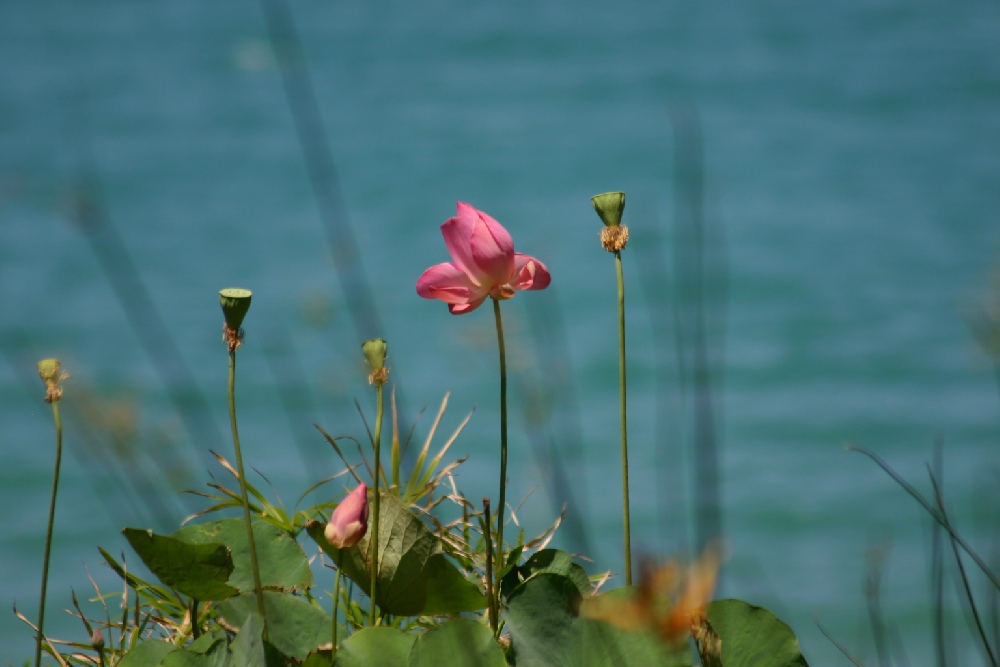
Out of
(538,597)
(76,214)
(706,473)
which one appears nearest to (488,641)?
(538,597)

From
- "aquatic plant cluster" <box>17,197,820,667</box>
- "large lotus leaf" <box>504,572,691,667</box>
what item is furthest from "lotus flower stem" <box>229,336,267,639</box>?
"large lotus leaf" <box>504,572,691,667</box>

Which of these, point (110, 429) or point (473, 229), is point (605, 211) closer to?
point (473, 229)

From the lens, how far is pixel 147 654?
0.47 meters

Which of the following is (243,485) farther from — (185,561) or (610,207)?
(610,207)

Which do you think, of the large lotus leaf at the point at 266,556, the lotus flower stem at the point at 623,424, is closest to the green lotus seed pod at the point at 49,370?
the large lotus leaf at the point at 266,556

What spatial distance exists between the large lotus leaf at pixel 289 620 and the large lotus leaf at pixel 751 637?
177 mm

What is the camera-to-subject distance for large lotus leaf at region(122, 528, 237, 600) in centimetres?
45

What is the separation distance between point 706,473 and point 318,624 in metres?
0.21

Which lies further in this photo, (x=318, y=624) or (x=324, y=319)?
(x=324, y=319)

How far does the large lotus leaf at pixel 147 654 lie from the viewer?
465 mm

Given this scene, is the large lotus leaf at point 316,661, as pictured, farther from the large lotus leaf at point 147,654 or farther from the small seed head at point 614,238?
the small seed head at point 614,238

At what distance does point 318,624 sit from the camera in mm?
484

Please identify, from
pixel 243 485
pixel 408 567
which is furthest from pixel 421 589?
pixel 243 485

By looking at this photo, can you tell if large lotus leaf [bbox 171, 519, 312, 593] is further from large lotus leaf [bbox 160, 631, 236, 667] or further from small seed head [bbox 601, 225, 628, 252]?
small seed head [bbox 601, 225, 628, 252]
